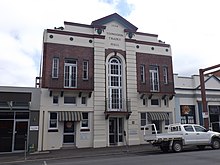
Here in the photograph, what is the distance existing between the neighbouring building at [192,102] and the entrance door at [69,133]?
411 inches

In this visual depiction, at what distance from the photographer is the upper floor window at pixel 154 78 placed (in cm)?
2332

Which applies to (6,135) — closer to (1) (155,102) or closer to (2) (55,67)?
(2) (55,67)

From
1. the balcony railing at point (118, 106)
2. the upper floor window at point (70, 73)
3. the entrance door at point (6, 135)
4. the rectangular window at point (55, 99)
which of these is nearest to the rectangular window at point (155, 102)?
the balcony railing at point (118, 106)

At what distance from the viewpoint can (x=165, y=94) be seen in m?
23.1

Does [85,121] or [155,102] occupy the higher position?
[155,102]

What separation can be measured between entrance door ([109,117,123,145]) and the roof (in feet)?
29.8

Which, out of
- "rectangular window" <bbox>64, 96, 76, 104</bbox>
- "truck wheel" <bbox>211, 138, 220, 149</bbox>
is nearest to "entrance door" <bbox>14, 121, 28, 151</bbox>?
"rectangular window" <bbox>64, 96, 76, 104</bbox>

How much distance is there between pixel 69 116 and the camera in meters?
19.4

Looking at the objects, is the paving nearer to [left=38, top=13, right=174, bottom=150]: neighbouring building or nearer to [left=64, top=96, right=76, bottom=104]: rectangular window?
[left=38, top=13, right=174, bottom=150]: neighbouring building

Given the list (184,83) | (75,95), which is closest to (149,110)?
(184,83)

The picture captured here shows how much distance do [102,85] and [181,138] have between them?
28.4 feet

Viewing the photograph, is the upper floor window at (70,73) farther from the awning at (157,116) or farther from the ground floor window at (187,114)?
the ground floor window at (187,114)

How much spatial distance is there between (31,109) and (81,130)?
443 centimetres

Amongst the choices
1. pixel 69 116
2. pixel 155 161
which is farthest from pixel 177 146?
pixel 69 116
